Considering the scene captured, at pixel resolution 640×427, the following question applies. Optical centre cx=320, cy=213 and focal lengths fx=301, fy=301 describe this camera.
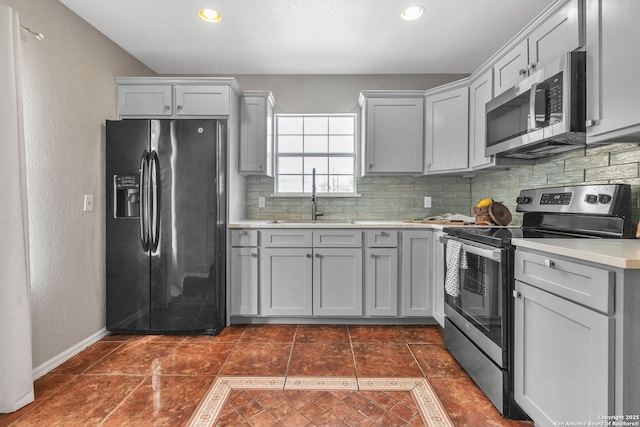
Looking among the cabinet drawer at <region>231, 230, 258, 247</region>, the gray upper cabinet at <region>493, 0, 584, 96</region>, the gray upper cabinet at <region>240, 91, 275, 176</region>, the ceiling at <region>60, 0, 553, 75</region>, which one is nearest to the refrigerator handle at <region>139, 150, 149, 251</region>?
the cabinet drawer at <region>231, 230, 258, 247</region>

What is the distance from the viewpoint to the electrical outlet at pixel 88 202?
2305mm

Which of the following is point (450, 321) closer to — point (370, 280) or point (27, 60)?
point (370, 280)

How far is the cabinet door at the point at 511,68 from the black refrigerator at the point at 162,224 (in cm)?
220

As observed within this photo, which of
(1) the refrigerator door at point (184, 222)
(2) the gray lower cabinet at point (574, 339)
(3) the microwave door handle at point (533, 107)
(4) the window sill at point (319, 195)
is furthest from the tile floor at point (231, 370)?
(3) the microwave door handle at point (533, 107)

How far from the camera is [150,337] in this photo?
8.12 feet

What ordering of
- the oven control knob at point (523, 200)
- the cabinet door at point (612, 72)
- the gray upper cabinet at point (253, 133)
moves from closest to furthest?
the cabinet door at point (612, 72) → the oven control knob at point (523, 200) → the gray upper cabinet at point (253, 133)

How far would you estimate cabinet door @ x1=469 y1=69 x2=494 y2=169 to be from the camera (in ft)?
7.82

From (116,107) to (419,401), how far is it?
3.19 metres

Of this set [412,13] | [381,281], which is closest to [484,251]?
[381,281]

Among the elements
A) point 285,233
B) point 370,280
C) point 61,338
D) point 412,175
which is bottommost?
point 61,338

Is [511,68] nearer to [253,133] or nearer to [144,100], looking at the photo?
[253,133]

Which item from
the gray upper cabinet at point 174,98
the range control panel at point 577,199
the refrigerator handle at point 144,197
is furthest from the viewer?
the gray upper cabinet at point 174,98

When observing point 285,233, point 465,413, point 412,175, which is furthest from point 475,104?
point 465,413

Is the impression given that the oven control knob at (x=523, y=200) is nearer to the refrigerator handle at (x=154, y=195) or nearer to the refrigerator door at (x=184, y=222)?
the refrigerator door at (x=184, y=222)
